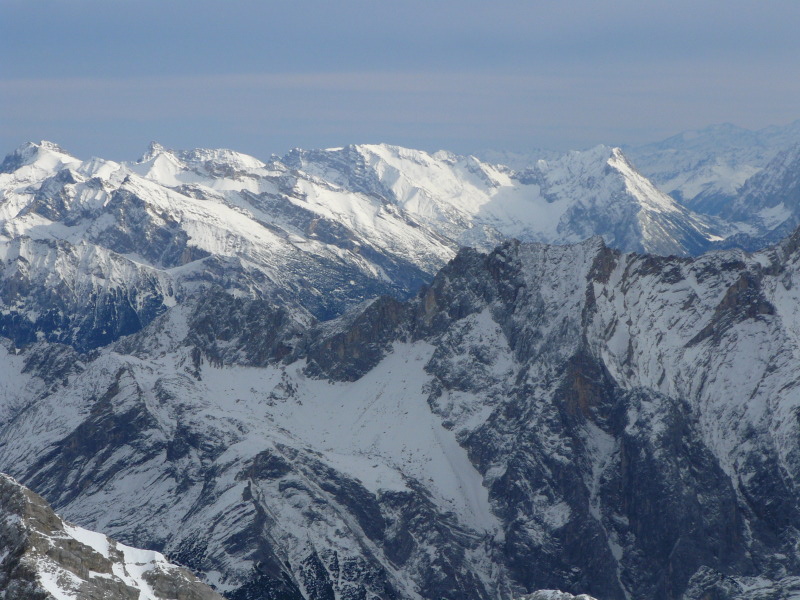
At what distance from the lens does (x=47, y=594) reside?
136250mm

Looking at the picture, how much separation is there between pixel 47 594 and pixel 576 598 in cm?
7043

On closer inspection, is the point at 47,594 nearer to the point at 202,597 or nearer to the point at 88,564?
the point at 88,564

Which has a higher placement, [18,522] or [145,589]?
[18,522]

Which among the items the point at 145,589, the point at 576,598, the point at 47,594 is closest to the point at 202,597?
the point at 145,589

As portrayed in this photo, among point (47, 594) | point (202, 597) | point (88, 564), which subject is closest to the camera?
point (47, 594)

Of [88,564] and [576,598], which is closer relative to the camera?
[88,564]

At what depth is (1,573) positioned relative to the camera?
13988cm

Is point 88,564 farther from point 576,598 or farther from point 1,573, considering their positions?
point 576,598

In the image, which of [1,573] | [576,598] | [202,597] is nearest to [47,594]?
[1,573]

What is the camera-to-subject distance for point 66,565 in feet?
469

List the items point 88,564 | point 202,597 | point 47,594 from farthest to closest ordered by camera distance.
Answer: point 202,597, point 88,564, point 47,594

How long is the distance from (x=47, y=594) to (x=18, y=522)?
12451 mm

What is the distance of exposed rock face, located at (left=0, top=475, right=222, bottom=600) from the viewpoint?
138 meters

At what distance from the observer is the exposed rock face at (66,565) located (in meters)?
138
